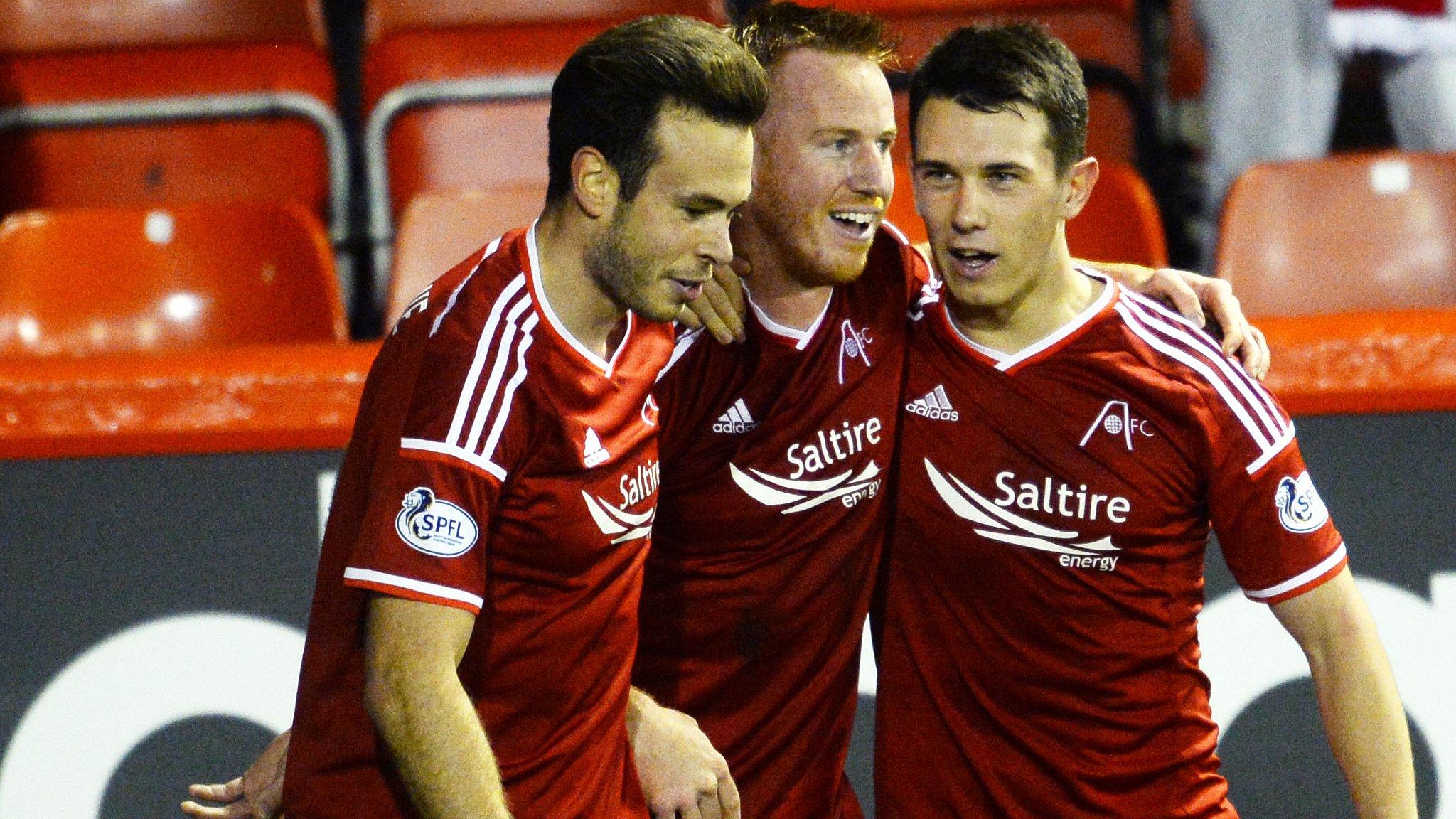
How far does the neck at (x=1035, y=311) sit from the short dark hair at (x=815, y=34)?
388 millimetres

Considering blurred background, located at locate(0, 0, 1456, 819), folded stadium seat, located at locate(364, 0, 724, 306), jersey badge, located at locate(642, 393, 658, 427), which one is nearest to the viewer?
jersey badge, located at locate(642, 393, 658, 427)

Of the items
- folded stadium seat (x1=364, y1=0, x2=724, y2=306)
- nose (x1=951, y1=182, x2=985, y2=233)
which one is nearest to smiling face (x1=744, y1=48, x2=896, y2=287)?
nose (x1=951, y1=182, x2=985, y2=233)

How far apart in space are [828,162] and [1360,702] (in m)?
1.00

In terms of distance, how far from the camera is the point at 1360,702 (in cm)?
211

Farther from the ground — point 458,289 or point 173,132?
point 458,289

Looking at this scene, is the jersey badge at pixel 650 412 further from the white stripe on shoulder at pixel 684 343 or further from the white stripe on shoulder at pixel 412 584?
the white stripe on shoulder at pixel 412 584

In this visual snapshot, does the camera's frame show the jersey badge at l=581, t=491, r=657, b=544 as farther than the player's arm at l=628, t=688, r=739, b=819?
No

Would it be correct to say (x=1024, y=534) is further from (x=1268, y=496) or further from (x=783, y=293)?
(x=783, y=293)

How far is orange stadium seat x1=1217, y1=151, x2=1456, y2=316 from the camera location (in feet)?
12.7

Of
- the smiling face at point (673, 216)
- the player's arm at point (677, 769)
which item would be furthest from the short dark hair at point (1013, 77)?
the player's arm at point (677, 769)

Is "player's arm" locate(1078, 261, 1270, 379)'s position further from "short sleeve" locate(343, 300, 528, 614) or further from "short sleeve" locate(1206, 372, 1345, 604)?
"short sleeve" locate(343, 300, 528, 614)

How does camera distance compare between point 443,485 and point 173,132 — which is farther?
point 173,132

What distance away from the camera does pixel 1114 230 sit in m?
3.87

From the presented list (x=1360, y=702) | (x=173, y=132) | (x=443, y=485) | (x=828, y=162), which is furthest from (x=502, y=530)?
(x=173, y=132)
